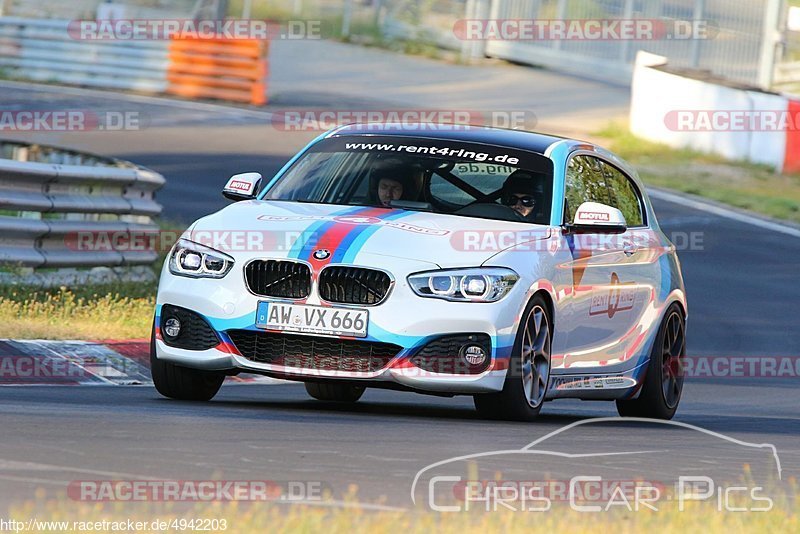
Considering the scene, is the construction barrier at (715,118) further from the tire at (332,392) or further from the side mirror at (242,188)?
the side mirror at (242,188)

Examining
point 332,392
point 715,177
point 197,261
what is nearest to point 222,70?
point 715,177

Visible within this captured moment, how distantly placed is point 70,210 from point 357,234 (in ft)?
17.7

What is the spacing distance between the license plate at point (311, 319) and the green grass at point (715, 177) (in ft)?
49.4

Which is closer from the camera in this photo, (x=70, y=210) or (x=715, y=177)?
(x=70, y=210)

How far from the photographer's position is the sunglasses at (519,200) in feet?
32.9

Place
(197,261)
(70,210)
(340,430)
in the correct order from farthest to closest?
1. (70,210)
2. (197,261)
3. (340,430)

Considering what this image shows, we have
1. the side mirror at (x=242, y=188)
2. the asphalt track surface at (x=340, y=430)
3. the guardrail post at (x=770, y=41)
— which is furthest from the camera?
the guardrail post at (x=770, y=41)

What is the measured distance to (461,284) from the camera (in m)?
8.94

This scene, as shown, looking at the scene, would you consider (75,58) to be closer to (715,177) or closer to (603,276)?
(715,177)

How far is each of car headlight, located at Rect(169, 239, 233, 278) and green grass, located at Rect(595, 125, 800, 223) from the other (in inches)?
587

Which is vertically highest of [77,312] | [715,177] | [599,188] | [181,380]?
[599,188]

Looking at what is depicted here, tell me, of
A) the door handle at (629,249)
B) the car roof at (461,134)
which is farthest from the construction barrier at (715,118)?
the car roof at (461,134)

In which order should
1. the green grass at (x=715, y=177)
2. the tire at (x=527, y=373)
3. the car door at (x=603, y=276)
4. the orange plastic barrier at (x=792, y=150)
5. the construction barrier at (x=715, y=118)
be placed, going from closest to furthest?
the tire at (x=527, y=373), the car door at (x=603, y=276), the green grass at (x=715, y=177), the orange plastic barrier at (x=792, y=150), the construction barrier at (x=715, y=118)

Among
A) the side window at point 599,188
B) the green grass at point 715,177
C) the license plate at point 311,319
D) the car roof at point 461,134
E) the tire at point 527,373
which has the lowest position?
the green grass at point 715,177
